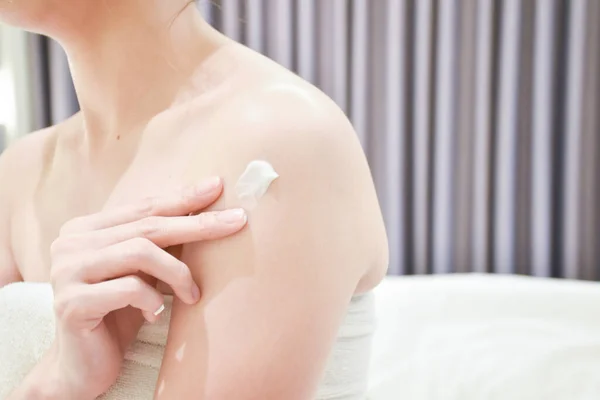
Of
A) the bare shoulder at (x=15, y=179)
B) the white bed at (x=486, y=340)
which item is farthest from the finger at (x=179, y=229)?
the white bed at (x=486, y=340)

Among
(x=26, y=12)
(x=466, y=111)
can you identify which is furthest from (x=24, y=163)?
(x=466, y=111)

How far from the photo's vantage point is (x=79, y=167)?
81 cm

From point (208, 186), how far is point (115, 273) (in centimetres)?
11

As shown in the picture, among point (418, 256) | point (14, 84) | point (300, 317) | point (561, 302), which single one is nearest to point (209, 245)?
point (300, 317)

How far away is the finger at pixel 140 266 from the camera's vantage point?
466 mm

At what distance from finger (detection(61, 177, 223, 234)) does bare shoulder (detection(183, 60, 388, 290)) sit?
0.05 feet

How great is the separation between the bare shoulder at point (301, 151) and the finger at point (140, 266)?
3.0 inches

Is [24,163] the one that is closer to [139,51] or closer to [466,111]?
[139,51]

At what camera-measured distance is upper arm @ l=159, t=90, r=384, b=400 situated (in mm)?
462

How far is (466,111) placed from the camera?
1.99 m

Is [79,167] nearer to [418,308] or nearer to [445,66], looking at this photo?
[418,308]

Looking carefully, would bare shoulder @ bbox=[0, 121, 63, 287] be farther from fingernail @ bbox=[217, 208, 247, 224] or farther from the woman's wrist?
fingernail @ bbox=[217, 208, 247, 224]

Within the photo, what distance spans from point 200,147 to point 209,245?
118 millimetres

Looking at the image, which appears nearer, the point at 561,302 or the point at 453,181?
the point at 561,302
